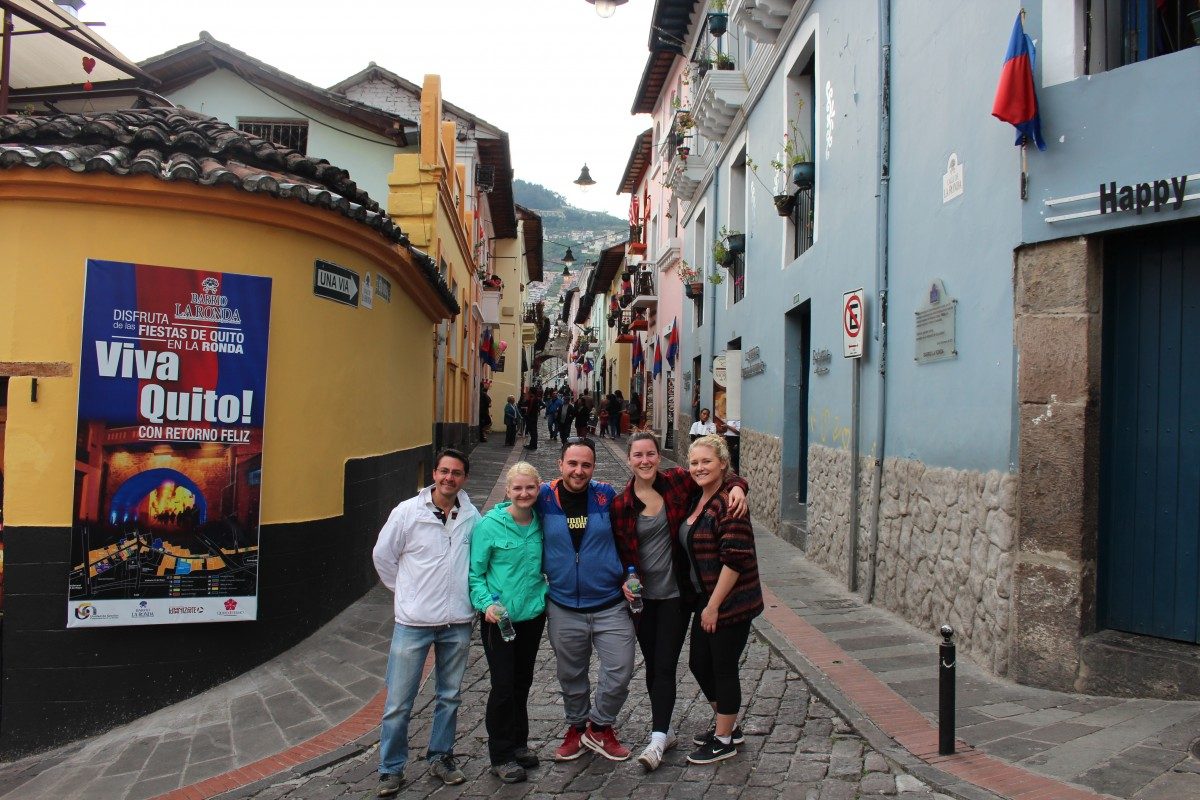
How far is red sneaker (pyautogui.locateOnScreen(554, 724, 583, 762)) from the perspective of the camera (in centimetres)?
469

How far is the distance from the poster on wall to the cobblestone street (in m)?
1.79

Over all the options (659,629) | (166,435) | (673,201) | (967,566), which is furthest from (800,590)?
(673,201)

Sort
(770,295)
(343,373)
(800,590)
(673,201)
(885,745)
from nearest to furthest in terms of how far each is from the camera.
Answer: (885,745)
(343,373)
(800,590)
(770,295)
(673,201)

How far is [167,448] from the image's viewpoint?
599cm

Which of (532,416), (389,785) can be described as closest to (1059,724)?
(389,785)

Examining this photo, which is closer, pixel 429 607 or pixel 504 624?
pixel 504 624

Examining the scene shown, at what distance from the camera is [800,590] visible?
27.7 ft

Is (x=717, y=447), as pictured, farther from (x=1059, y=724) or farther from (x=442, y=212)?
(x=442, y=212)

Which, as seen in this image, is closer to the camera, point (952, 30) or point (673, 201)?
point (952, 30)

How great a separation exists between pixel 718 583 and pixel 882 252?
4634 mm

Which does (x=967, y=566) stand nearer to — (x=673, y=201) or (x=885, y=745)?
(x=885, y=745)

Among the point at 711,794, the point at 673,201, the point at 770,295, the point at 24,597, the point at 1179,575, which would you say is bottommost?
A: the point at 711,794

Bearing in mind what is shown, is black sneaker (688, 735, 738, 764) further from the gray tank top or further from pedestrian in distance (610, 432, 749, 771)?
the gray tank top

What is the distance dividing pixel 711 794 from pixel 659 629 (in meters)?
0.82
